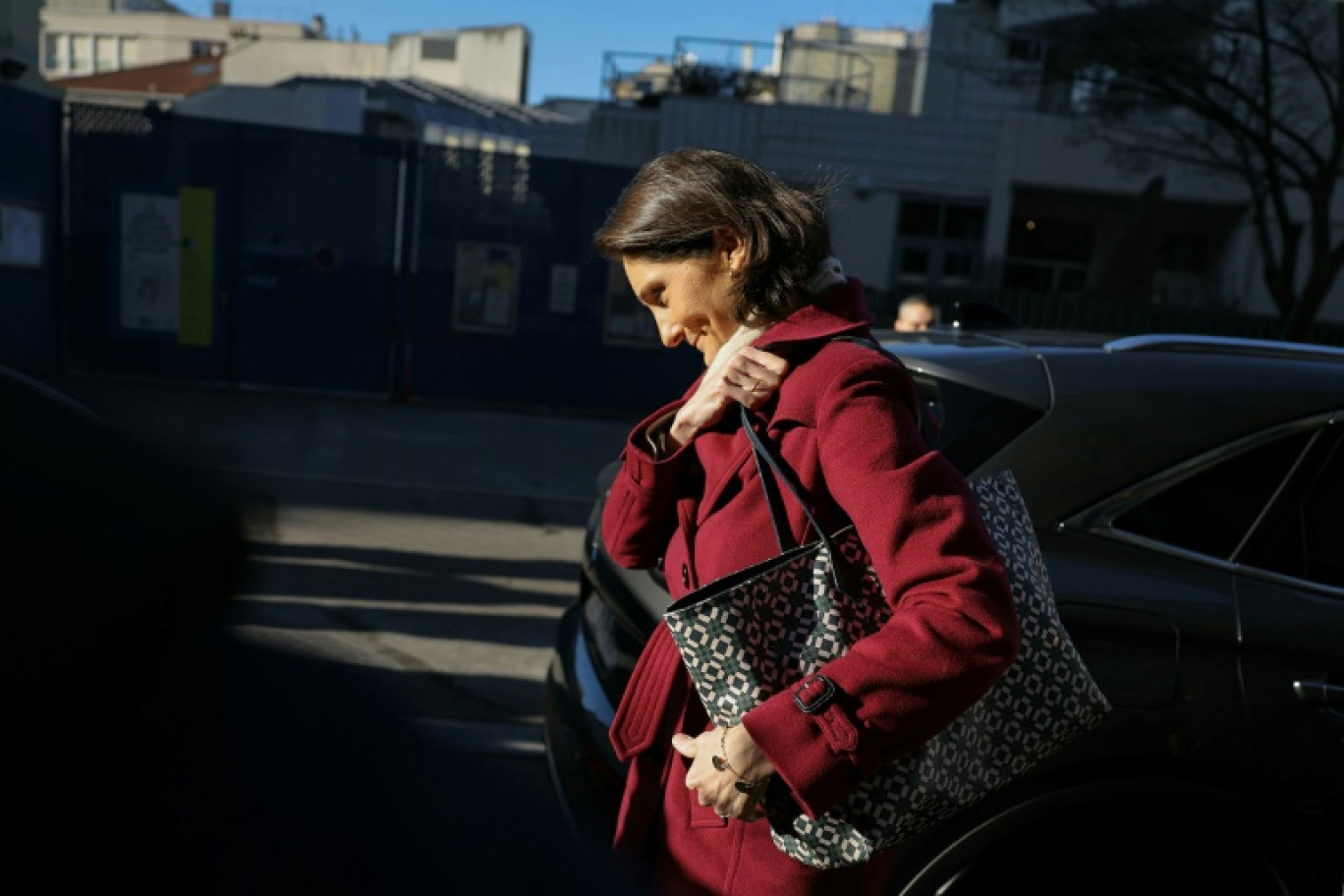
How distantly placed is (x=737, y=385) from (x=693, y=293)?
0.56 ft

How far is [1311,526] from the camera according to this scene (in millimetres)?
2910

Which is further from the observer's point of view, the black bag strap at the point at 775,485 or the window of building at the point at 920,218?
the window of building at the point at 920,218

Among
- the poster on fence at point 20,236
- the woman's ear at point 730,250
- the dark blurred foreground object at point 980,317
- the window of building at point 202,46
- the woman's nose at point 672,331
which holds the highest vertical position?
the window of building at point 202,46

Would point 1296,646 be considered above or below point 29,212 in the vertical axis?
below

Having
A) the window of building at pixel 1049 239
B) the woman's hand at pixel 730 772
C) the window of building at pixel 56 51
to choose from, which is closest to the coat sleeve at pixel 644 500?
the woman's hand at pixel 730 772

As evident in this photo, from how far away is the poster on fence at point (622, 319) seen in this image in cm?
1313

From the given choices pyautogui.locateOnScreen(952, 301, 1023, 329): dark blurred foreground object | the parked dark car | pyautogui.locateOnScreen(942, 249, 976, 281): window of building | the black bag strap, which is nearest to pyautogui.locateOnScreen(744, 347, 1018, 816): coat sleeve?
the black bag strap

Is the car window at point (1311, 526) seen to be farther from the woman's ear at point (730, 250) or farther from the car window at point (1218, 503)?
the woman's ear at point (730, 250)

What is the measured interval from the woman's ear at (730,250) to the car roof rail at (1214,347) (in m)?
1.47

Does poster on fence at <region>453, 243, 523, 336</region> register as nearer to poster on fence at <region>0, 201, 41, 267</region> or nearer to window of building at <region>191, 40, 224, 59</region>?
poster on fence at <region>0, 201, 41, 267</region>

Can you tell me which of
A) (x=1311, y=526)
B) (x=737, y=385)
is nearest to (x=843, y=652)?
(x=737, y=385)

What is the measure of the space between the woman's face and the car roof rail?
1.45 meters

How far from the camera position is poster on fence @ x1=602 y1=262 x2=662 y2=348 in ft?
43.1

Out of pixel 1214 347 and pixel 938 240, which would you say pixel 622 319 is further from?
pixel 938 240
